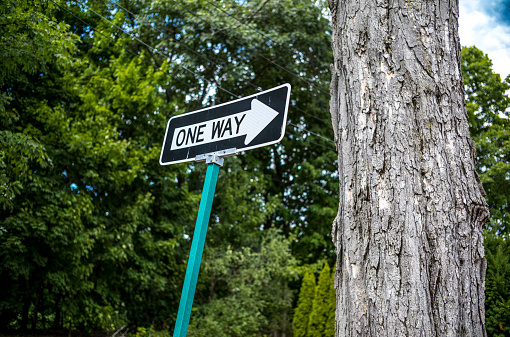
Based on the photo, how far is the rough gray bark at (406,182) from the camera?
1.64m

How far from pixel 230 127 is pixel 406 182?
917 mm

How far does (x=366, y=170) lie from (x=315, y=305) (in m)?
9.12

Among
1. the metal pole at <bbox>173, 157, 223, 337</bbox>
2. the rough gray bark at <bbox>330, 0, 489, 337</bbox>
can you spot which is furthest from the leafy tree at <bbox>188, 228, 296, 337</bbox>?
the rough gray bark at <bbox>330, 0, 489, 337</bbox>

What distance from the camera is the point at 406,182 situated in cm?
175

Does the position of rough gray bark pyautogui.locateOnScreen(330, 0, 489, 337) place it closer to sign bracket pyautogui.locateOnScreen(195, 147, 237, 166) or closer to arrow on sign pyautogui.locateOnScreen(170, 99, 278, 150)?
arrow on sign pyautogui.locateOnScreen(170, 99, 278, 150)

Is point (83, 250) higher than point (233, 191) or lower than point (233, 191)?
lower

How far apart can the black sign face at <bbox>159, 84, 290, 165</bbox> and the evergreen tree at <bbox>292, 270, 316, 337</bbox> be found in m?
9.29

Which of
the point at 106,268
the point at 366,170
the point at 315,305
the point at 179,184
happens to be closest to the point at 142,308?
the point at 106,268

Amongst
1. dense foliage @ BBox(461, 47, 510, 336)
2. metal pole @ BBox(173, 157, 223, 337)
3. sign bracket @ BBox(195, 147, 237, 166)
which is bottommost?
metal pole @ BBox(173, 157, 223, 337)

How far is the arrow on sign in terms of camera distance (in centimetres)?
207

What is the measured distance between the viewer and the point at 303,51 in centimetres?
1241

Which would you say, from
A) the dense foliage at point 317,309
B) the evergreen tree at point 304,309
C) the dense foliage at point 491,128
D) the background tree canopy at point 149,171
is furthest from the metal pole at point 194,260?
the evergreen tree at point 304,309

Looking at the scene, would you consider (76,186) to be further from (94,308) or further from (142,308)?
(142,308)

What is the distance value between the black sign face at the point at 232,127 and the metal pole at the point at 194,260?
6.6 inches
